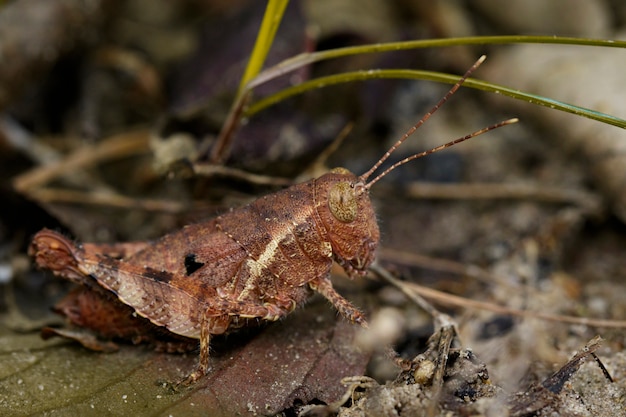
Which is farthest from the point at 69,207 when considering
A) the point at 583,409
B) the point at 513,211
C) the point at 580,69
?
the point at 580,69

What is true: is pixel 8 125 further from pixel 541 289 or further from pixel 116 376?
pixel 541 289

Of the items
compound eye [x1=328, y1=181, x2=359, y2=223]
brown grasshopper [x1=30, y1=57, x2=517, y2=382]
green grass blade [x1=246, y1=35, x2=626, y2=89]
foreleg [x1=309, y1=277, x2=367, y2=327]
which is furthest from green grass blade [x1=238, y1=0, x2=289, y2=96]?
foreleg [x1=309, y1=277, x2=367, y2=327]

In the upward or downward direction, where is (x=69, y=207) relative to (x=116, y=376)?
upward

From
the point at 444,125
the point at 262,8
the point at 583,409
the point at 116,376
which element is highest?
the point at 262,8

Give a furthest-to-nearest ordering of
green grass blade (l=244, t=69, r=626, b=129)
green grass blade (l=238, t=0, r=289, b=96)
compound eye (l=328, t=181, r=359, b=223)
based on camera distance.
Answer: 1. green grass blade (l=238, t=0, r=289, b=96)
2. compound eye (l=328, t=181, r=359, b=223)
3. green grass blade (l=244, t=69, r=626, b=129)

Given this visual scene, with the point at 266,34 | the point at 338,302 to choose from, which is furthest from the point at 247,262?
the point at 266,34

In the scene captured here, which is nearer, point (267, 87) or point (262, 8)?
point (267, 87)

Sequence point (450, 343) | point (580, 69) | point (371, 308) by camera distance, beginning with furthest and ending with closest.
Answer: point (580, 69) → point (371, 308) → point (450, 343)

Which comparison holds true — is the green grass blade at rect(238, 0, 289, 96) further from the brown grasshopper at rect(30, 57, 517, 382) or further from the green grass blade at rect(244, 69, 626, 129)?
the brown grasshopper at rect(30, 57, 517, 382)
